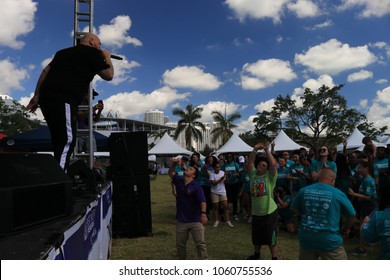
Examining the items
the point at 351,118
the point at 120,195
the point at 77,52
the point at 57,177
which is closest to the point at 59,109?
the point at 77,52

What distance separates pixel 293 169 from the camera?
28.8 ft

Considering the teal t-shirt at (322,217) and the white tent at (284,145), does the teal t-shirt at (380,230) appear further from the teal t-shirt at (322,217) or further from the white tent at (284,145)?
the white tent at (284,145)

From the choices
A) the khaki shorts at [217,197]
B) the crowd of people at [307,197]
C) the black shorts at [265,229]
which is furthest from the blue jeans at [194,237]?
the khaki shorts at [217,197]

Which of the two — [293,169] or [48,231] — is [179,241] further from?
[293,169]

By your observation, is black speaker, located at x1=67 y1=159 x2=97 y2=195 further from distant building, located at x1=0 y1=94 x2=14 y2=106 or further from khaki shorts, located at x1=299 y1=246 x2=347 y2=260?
distant building, located at x1=0 y1=94 x2=14 y2=106

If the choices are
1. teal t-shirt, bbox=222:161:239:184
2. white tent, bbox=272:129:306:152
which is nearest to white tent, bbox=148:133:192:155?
white tent, bbox=272:129:306:152

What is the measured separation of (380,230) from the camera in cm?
289

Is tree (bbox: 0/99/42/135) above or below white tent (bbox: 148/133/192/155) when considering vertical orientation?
above

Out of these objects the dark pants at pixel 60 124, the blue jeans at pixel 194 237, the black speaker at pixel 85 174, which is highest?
the dark pants at pixel 60 124

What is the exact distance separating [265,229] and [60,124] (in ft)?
12.1

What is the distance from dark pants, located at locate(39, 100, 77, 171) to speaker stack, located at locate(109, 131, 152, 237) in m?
3.91

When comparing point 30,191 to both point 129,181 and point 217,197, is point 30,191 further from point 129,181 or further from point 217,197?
point 217,197

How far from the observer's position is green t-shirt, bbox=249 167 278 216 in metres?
5.30

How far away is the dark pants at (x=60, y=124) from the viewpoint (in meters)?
2.72
